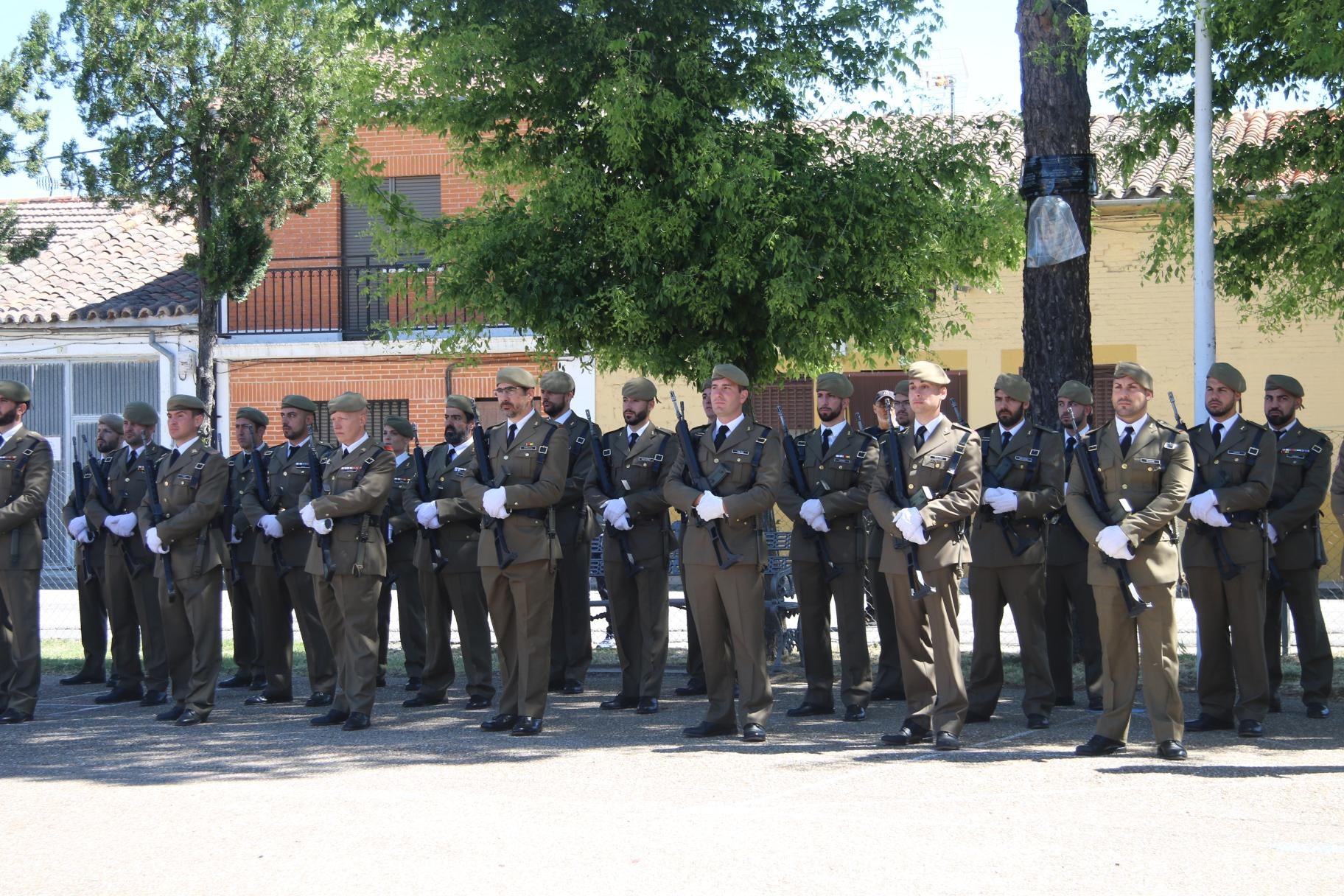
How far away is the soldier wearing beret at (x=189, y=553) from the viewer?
9812 millimetres

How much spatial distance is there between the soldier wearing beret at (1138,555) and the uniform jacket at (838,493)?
1.73 metres

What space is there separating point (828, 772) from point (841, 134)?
20.3ft

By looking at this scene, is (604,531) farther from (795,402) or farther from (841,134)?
(795,402)

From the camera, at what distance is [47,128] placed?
1759 centimetres

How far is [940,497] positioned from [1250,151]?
530 centimetres

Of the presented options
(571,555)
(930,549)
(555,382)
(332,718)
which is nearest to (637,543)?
(571,555)

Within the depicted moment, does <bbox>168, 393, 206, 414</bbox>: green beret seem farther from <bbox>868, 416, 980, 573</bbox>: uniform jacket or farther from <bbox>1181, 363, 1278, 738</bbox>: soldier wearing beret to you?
<bbox>1181, 363, 1278, 738</bbox>: soldier wearing beret

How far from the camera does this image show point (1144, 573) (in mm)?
8141

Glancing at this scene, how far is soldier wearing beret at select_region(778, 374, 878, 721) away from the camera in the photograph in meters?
9.70

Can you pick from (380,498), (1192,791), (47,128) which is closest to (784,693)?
(380,498)

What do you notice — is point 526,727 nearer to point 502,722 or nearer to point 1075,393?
point 502,722

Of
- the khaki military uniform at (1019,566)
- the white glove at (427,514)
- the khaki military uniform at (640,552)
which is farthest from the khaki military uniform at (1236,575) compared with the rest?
the white glove at (427,514)

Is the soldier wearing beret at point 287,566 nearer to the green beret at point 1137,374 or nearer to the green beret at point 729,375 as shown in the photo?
the green beret at point 729,375

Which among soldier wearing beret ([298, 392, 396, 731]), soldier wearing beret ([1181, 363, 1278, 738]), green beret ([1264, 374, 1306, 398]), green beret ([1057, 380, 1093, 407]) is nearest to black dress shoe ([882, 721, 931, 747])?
soldier wearing beret ([1181, 363, 1278, 738])
